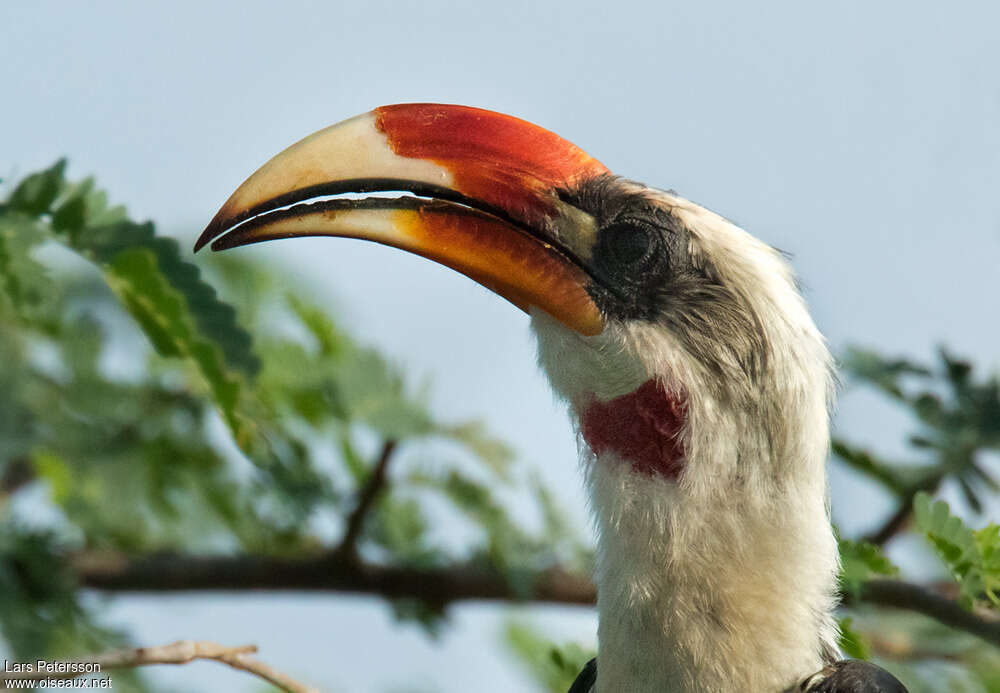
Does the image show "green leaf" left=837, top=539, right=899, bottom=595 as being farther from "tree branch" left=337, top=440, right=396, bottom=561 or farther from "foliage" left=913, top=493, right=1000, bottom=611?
"tree branch" left=337, top=440, right=396, bottom=561

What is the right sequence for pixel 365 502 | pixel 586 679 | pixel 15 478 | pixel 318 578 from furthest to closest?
1. pixel 15 478
2. pixel 318 578
3. pixel 365 502
4. pixel 586 679

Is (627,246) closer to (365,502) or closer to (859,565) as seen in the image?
(859,565)

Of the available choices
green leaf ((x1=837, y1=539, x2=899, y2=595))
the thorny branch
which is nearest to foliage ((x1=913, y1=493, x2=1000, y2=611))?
green leaf ((x1=837, y1=539, x2=899, y2=595))

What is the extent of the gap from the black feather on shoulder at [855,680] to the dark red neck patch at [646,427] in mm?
566

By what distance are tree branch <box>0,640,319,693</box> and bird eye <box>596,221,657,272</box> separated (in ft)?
4.20

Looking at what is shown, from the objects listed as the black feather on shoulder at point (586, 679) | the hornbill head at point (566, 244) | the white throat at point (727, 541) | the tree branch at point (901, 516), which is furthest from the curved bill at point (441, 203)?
the tree branch at point (901, 516)

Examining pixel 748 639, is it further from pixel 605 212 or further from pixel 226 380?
pixel 226 380

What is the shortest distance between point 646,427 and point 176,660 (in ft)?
3.90

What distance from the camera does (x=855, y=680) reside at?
2.70 m

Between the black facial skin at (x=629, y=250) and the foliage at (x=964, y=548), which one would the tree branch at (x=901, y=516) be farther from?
the black facial skin at (x=629, y=250)

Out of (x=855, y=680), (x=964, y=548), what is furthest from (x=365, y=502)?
(x=964, y=548)

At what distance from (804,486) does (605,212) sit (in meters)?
0.86

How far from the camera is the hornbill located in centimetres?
285

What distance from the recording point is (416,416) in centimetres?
407
